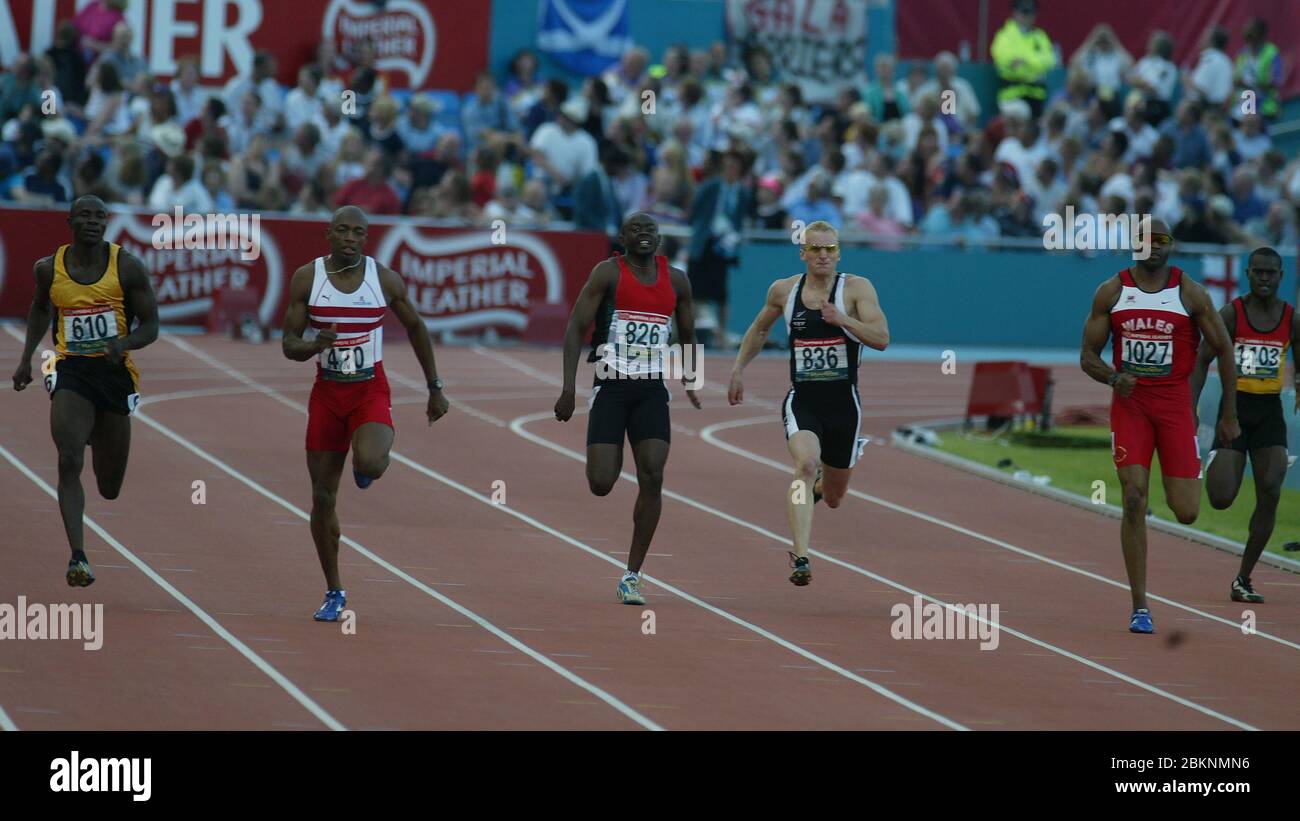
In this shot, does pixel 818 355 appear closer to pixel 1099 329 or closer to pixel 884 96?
pixel 1099 329

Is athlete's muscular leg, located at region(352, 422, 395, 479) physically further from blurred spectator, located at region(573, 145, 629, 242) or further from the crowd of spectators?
blurred spectator, located at region(573, 145, 629, 242)

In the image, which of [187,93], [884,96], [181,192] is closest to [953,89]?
[884,96]

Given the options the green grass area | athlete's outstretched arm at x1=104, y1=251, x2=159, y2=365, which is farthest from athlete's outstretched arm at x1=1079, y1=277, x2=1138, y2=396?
athlete's outstretched arm at x1=104, y1=251, x2=159, y2=365

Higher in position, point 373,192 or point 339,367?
point 373,192

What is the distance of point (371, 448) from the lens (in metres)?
10.3

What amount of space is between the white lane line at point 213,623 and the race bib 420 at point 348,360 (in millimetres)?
1360

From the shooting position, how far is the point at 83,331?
35.6ft

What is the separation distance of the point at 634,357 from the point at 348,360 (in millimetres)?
1699

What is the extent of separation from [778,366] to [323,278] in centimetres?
1473

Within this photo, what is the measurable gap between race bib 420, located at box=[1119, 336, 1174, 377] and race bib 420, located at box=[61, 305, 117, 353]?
5403 mm

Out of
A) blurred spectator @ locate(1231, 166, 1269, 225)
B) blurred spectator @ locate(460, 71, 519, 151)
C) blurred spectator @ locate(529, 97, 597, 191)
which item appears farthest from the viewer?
blurred spectator @ locate(1231, 166, 1269, 225)

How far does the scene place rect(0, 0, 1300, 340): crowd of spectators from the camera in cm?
2428

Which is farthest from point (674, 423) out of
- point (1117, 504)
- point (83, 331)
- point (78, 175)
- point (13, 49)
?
point (13, 49)

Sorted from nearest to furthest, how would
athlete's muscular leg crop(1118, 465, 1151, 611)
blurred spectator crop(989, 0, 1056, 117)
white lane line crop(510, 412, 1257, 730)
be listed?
white lane line crop(510, 412, 1257, 730)
athlete's muscular leg crop(1118, 465, 1151, 611)
blurred spectator crop(989, 0, 1056, 117)
